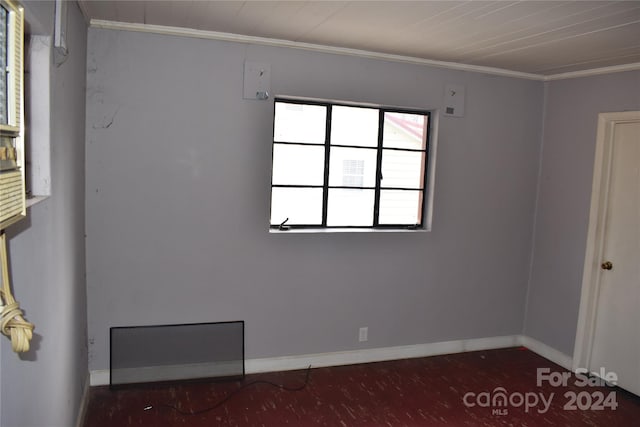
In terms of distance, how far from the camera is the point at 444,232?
4039mm

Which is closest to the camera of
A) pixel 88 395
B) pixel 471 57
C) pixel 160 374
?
pixel 88 395

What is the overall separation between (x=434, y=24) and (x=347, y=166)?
1.31 meters

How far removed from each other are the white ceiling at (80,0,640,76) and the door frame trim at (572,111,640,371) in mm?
487

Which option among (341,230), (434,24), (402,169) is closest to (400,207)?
(402,169)

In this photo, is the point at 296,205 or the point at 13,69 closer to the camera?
the point at 13,69

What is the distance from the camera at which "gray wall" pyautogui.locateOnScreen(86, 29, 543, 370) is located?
3201 millimetres

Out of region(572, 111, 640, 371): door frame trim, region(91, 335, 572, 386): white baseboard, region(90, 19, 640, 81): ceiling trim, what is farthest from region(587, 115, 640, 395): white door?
region(90, 19, 640, 81): ceiling trim

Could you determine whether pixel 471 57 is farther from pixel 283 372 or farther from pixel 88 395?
pixel 88 395

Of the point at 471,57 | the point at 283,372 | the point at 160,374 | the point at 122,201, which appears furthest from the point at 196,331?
the point at 471,57

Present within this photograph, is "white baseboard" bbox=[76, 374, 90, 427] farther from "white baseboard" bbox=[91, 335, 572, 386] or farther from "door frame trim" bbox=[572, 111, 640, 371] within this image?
"door frame trim" bbox=[572, 111, 640, 371]

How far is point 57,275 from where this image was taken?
6.88 feet

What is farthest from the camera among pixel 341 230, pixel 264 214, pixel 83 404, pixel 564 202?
pixel 564 202

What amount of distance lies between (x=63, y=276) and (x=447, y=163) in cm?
285

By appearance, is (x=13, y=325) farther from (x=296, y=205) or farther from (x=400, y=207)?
(x=400, y=207)
